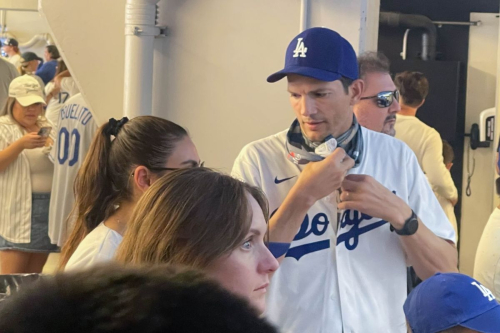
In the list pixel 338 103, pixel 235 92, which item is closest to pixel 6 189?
pixel 235 92

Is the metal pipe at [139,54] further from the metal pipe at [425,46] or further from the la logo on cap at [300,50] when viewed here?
the metal pipe at [425,46]

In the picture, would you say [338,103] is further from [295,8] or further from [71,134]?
[71,134]

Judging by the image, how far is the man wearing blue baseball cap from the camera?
187 centimetres

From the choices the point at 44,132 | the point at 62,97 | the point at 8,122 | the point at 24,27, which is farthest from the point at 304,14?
the point at 24,27

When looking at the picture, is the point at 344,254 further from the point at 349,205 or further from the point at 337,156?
the point at 337,156

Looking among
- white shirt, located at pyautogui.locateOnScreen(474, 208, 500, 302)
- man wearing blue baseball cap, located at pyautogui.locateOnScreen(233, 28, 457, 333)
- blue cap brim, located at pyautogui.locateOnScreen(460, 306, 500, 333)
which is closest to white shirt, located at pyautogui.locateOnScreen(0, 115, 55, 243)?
white shirt, located at pyautogui.locateOnScreen(474, 208, 500, 302)

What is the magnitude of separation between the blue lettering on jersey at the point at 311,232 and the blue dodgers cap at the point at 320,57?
0.39 metres

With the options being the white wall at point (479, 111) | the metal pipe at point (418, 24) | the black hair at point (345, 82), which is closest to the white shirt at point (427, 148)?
the black hair at point (345, 82)

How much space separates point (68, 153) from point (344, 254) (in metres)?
2.93

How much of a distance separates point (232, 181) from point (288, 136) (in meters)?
0.73

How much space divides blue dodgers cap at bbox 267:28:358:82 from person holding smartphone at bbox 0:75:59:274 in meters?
2.86

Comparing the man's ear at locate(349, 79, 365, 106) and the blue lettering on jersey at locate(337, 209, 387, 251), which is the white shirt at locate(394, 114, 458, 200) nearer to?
the man's ear at locate(349, 79, 365, 106)

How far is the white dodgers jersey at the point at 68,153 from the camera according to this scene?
438 centimetres

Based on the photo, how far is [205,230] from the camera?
118cm
